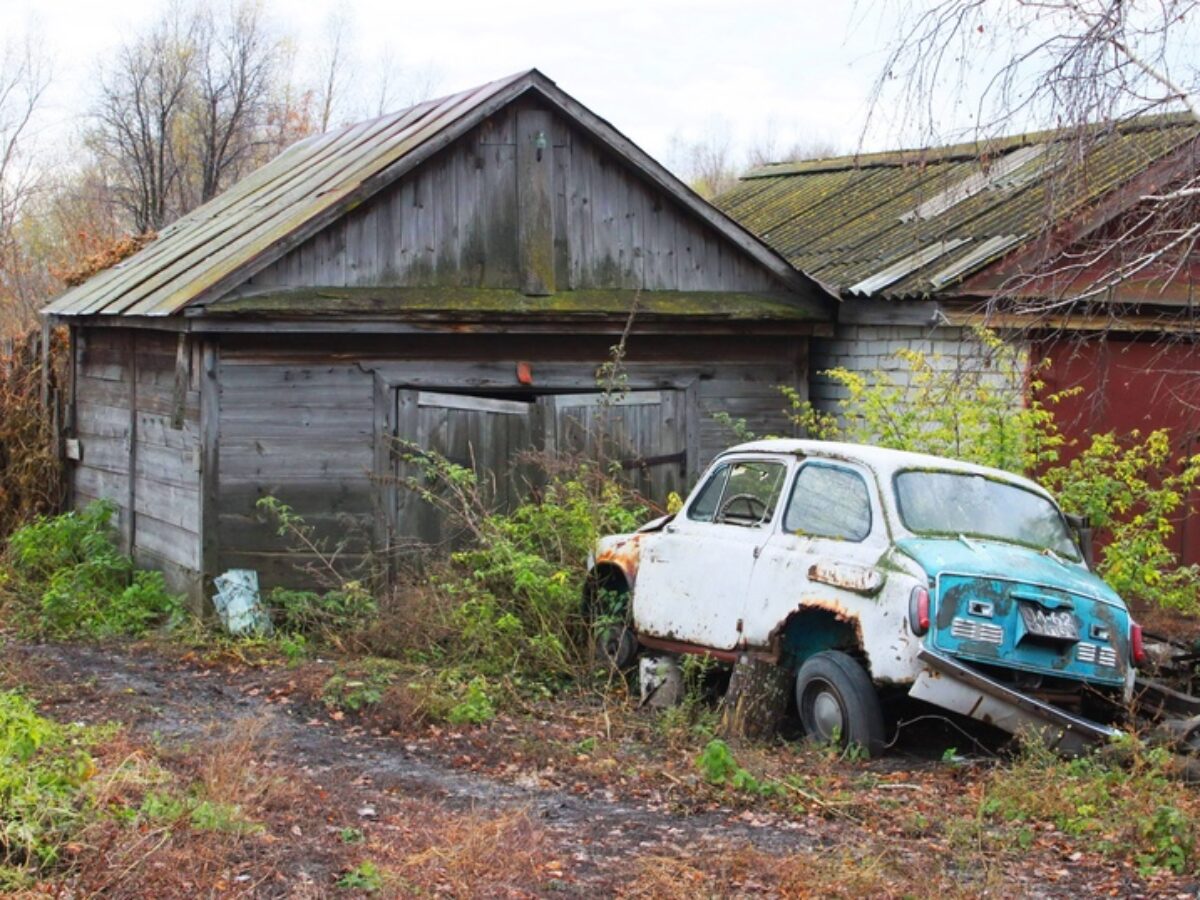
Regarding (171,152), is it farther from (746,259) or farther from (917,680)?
(917,680)

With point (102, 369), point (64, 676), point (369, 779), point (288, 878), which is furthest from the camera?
point (102, 369)

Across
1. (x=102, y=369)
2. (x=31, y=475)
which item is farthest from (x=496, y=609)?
(x=31, y=475)

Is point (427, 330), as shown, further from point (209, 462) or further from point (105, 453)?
→ point (105, 453)

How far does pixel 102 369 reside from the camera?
16.6 m

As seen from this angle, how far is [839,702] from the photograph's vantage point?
9.19m

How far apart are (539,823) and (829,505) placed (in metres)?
3.19

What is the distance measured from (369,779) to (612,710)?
244 cm

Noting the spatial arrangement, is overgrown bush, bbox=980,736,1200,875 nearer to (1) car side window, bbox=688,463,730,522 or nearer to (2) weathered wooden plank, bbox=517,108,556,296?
(1) car side window, bbox=688,463,730,522

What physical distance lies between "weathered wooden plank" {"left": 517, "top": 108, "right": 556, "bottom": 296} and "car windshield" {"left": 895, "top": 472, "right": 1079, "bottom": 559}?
18.6 feet

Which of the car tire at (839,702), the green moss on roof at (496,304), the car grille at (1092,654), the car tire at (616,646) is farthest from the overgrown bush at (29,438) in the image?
the car grille at (1092,654)

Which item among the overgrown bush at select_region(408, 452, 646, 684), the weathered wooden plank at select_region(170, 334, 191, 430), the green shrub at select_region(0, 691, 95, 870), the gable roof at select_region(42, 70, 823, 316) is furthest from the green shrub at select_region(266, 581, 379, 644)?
the green shrub at select_region(0, 691, 95, 870)

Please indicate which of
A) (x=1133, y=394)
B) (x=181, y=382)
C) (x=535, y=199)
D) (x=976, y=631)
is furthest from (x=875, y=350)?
(x=976, y=631)

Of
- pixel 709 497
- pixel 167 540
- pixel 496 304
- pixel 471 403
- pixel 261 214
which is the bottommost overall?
pixel 167 540

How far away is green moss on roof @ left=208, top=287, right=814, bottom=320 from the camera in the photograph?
44.4 ft
